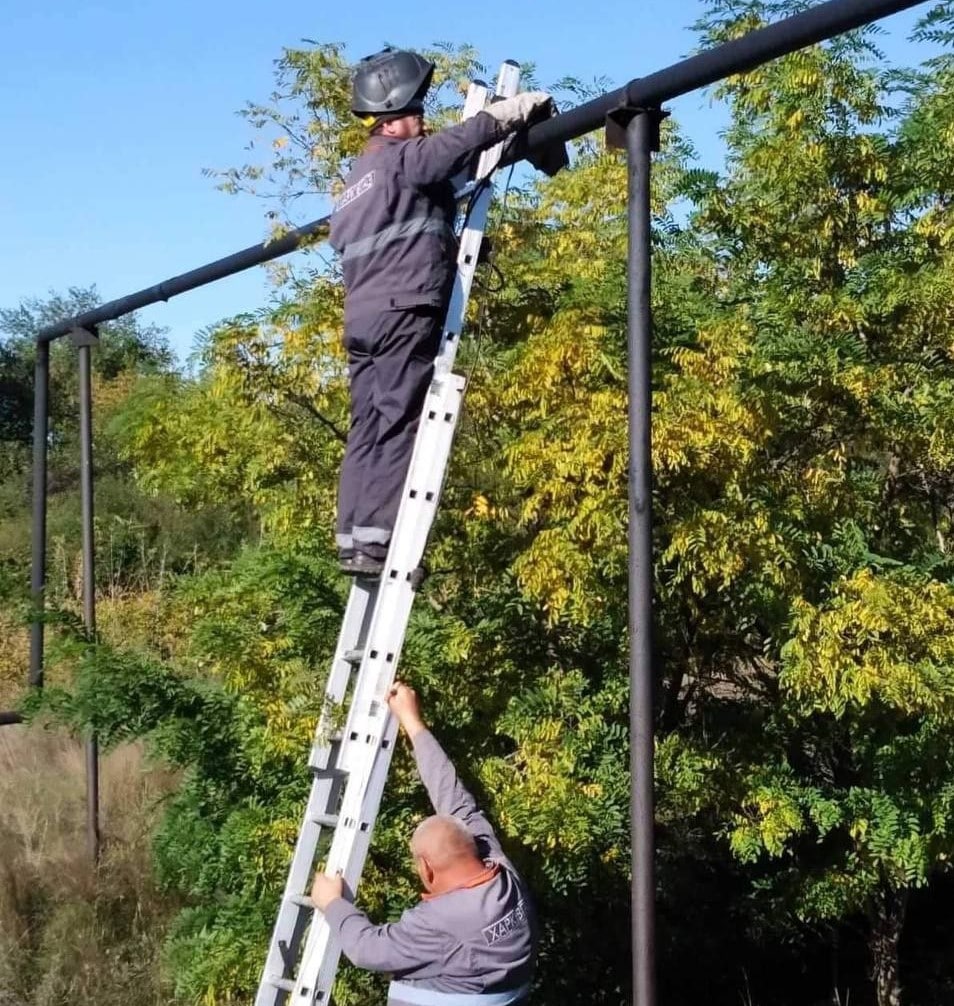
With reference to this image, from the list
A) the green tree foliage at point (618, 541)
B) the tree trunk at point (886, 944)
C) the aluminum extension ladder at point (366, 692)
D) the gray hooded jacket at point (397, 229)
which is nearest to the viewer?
the aluminum extension ladder at point (366, 692)

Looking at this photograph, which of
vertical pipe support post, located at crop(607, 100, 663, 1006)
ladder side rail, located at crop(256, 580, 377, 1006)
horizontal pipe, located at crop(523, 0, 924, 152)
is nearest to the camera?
horizontal pipe, located at crop(523, 0, 924, 152)

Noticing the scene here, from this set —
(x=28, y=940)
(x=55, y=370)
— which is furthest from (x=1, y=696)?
(x=55, y=370)

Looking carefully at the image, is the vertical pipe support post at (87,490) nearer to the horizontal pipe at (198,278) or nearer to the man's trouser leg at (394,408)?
the horizontal pipe at (198,278)

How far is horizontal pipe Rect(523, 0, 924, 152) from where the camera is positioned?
3.04 m

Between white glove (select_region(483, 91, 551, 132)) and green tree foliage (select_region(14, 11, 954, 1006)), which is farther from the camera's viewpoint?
green tree foliage (select_region(14, 11, 954, 1006))

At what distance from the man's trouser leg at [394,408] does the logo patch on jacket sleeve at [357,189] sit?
1.24ft

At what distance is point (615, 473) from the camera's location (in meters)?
4.50

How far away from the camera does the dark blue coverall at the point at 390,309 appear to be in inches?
158

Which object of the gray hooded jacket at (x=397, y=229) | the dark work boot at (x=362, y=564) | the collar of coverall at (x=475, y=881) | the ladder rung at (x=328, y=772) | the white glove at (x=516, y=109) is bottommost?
the collar of coverall at (x=475, y=881)

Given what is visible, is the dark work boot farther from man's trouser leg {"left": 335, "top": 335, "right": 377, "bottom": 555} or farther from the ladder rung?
the ladder rung

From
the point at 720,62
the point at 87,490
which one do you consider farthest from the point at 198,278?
the point at 720,62

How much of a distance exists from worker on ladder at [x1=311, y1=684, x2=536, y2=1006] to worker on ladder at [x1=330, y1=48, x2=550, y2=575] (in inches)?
36.7

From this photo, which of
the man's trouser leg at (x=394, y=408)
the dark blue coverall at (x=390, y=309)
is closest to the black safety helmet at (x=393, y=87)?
the dark blue coverall at (x=390, y=309)

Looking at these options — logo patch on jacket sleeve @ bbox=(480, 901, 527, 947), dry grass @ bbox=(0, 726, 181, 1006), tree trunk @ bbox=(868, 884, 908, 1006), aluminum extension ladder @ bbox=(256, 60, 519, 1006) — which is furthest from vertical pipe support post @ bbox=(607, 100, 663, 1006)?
tree trunk @ bbox=(868, 884, 908, 1006)
